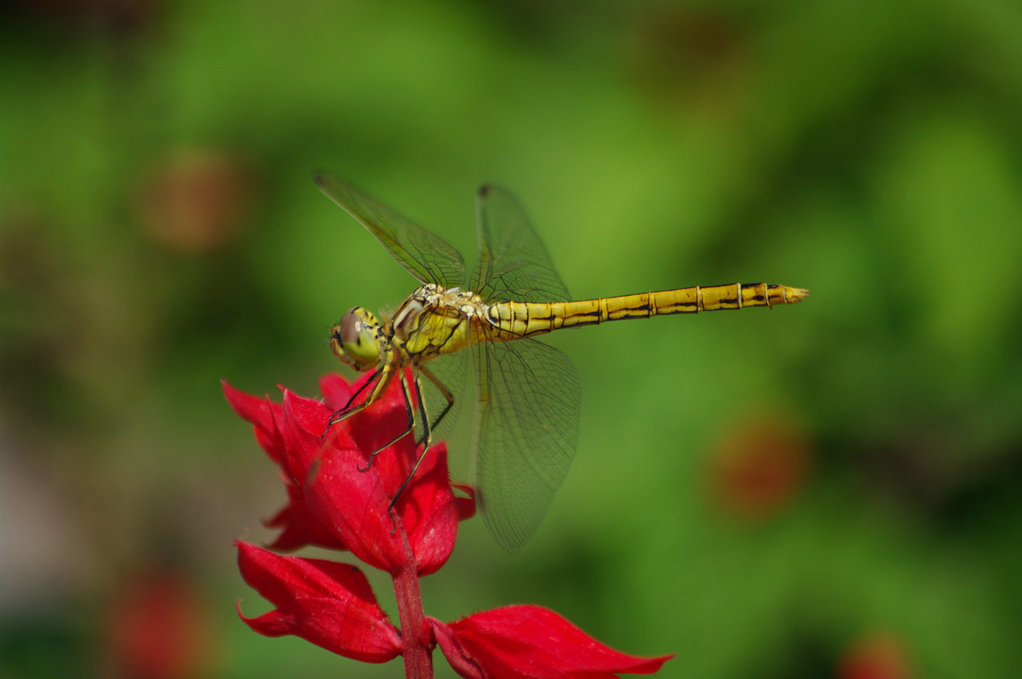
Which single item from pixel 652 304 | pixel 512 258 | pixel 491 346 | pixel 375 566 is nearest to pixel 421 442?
pixel 375 566

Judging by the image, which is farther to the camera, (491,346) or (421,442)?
(491,346)

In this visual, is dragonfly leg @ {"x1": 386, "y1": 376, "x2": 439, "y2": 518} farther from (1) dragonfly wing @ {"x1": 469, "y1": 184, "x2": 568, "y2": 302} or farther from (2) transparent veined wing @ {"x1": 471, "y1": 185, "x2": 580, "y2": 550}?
(1) dragonfly wing @ {"x1": 469, "y1": 184, "x2": 568, "y2": 302}

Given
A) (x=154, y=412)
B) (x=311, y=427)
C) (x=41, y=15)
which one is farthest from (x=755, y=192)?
(x=41, y=15)

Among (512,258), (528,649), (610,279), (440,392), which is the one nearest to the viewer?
(528,649)

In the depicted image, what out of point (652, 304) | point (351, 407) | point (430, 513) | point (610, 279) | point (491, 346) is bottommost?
point (430, 513)

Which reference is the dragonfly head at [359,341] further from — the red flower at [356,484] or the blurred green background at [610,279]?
the blurred green background at [610,279]

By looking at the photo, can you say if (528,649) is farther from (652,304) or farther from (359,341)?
(652,304)

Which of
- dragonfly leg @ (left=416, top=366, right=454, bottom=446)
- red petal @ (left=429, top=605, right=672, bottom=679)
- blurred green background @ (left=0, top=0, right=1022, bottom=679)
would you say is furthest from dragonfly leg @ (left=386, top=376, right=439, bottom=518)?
blurred green background @ (left=0, top=0, right=1022, bottom=679)
